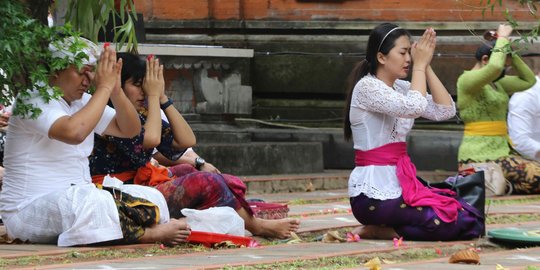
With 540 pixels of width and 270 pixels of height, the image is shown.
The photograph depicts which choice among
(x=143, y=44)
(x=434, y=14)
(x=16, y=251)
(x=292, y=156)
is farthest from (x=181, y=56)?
(x=16, y=251)

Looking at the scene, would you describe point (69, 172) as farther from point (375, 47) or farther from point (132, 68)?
point (375, 47)

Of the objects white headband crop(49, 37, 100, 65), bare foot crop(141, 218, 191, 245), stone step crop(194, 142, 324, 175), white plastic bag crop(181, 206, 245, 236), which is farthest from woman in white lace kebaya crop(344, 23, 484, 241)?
stone step crop(194, 142, 324, 175)

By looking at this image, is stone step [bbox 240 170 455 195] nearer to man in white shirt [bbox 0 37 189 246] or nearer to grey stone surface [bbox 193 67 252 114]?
grey stone surface [bbox 193 67 252 114]

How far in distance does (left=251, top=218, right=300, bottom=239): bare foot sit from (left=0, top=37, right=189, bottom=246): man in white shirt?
2.67ft

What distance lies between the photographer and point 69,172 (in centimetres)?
814

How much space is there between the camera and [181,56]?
15.5 m

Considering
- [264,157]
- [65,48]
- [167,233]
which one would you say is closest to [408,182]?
[167,233]

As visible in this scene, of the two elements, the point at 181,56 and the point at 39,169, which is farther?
the point at 181,56

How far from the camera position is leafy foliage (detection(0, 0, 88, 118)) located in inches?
273

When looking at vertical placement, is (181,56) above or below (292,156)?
above

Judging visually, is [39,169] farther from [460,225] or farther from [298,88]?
[298,88]

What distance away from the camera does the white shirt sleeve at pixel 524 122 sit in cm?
1360

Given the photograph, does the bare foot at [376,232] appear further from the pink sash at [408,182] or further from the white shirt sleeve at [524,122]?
the white shirt sleeve at [524,122]

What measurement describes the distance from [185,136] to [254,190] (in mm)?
4755
